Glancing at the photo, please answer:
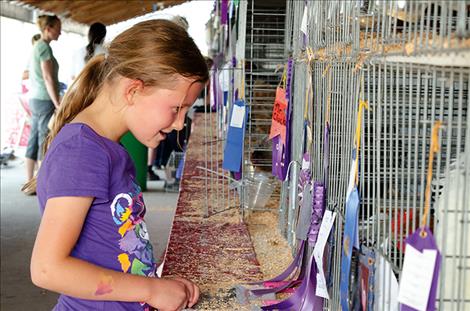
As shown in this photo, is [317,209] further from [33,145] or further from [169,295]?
[33,145]

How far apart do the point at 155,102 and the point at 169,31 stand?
0.52 ft

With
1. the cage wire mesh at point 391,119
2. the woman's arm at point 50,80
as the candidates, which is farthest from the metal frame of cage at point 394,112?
the woman's arm at point 50,80

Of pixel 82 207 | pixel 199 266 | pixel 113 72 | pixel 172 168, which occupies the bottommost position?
pixel 172 168

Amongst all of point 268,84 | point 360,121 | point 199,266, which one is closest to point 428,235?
point 360,121

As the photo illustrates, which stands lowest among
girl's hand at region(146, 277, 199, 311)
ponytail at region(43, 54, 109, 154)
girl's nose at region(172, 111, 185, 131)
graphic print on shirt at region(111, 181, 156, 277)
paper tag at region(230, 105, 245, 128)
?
girl's hand at region(146, 277, 199, 311)

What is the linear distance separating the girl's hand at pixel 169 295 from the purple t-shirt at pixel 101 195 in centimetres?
7

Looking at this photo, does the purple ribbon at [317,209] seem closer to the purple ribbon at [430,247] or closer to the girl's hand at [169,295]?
the girl's hand at [169,295]

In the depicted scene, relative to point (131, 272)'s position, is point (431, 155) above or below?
above

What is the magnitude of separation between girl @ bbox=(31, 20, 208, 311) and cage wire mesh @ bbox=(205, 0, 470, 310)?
12.7 inches

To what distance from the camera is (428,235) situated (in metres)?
0.85

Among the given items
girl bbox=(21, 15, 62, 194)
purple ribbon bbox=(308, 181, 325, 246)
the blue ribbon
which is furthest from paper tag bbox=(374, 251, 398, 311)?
girl bbox=(21, 15, 62, 194)

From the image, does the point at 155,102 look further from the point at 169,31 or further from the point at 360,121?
the point at 360,121

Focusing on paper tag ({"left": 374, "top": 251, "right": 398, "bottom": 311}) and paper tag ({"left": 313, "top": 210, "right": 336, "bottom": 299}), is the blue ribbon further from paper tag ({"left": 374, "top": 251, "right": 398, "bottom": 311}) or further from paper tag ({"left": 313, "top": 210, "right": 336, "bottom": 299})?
paper tag ({"left": 374, "top": 251, "right": 398, "bottom": 311})

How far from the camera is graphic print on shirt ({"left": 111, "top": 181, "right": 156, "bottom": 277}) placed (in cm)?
137
